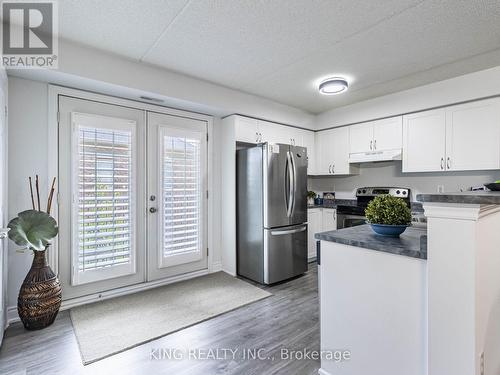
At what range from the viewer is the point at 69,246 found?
261 cm

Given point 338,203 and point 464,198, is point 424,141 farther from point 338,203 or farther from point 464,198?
point 464,198

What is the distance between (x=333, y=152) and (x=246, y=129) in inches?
65.6

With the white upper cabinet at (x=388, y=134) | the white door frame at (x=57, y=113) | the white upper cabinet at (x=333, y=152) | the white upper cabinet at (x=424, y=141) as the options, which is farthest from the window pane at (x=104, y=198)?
the white upper cabinet at (x=424, y=141)

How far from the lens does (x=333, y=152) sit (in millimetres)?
4359

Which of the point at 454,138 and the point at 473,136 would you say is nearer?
the point at 473,136

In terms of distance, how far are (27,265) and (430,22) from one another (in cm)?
409

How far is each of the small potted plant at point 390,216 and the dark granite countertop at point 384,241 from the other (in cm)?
5

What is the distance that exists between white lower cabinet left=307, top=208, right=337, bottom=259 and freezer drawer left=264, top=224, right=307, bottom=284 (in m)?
0.58

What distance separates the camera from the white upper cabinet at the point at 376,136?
3586mm

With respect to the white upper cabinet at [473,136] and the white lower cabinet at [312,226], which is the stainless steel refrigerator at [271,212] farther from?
the white upper cabinet at [473,136]

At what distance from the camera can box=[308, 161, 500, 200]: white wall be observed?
3243 mm

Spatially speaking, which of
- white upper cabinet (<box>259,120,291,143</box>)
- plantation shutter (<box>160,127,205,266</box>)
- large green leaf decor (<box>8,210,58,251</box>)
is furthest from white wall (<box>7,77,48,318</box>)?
white upper cabinet (<box>259,120,291,143</box>)

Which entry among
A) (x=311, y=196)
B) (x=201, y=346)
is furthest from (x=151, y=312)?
(x=311, y=196)

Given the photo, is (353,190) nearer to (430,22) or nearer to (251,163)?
(251,163)
